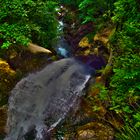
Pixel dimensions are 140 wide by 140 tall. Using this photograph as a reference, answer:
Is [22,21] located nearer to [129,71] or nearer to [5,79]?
[5,79]

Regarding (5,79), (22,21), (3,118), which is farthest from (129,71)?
(22,21)

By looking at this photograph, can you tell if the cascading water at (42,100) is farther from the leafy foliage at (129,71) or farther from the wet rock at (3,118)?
the leafy foliage at (129,71)

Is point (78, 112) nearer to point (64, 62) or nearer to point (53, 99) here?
point (53, 99)

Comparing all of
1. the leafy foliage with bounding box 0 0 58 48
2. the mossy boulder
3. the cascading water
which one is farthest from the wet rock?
the leafy foliage with bounding box 0 0 58 48

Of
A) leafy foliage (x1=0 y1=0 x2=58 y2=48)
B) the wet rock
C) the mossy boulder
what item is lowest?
the wet rock

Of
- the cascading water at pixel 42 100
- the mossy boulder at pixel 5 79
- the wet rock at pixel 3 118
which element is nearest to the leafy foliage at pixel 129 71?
the cascading water at pixel 42 100

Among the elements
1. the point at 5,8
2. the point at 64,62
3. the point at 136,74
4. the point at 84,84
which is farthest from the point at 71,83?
the point at 136,74

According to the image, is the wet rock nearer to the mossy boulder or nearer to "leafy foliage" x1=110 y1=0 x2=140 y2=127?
the mossy boulder
